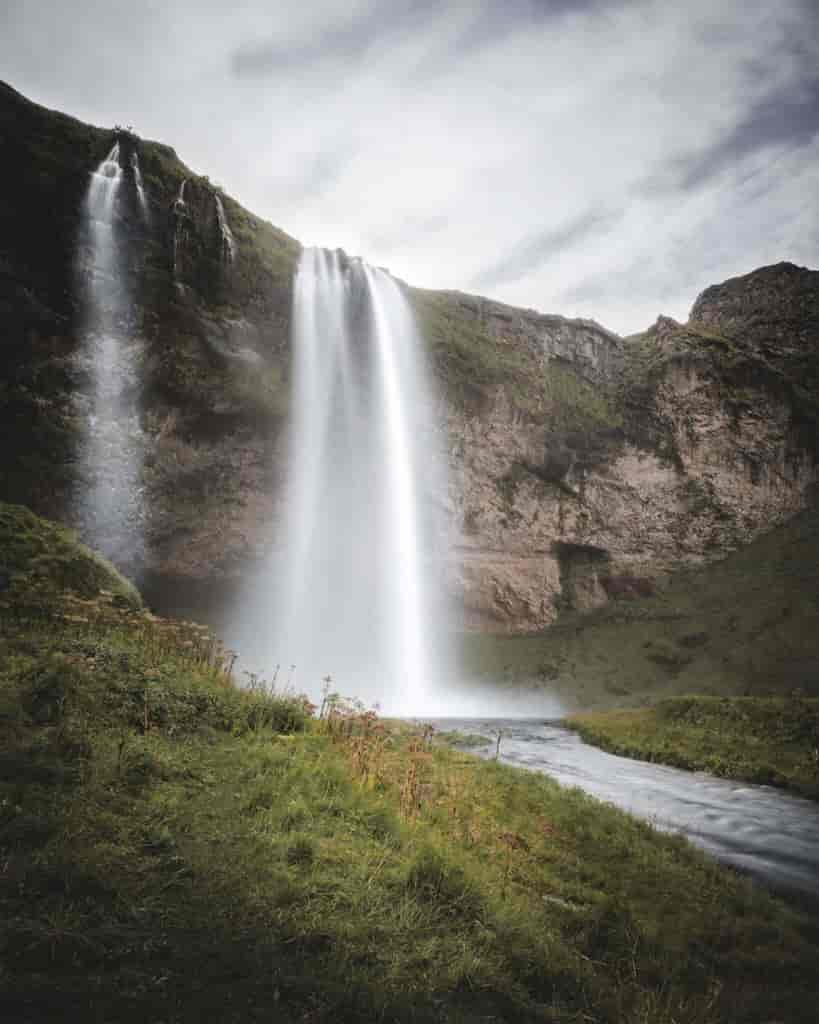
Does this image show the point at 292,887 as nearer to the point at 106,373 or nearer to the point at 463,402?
the point at 106,373

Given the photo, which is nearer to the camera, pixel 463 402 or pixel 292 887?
pixel 292 887

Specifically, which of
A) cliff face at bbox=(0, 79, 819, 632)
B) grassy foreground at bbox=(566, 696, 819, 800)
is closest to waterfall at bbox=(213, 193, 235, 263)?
cliff face at bbox=(0, 79, 819, 632)

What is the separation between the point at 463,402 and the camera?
158 feet

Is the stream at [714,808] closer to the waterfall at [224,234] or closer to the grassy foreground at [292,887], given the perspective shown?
the grassy foreground at [292,887]

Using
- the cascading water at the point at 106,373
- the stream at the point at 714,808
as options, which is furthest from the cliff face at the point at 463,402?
the stream at the point at 714,808

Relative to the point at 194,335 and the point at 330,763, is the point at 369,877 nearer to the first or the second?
the point at 330,763

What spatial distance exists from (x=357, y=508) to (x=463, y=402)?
13.1 m

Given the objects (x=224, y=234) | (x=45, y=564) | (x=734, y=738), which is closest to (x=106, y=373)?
(x=224, y=234)

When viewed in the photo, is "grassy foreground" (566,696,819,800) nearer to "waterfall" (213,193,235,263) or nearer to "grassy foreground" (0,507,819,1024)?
"grassy foreground" (0,507,819,1024)

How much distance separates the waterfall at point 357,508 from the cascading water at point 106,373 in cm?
1094

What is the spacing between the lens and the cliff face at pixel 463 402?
33.1 m

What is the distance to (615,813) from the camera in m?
10.8

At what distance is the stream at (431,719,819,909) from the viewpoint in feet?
31.0

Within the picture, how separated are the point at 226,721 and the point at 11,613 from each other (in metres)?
4.35
